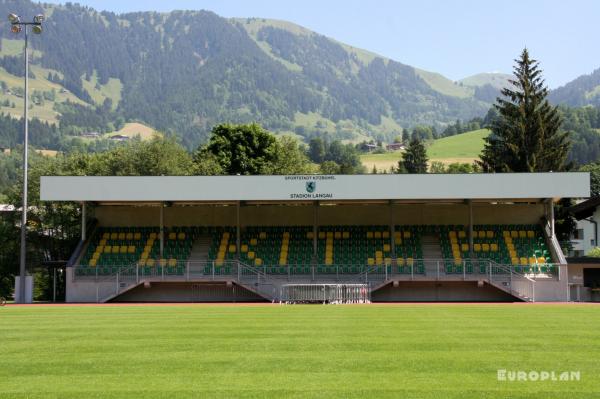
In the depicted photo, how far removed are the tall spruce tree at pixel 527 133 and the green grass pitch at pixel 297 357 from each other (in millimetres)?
44931

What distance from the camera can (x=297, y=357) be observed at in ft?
53.9

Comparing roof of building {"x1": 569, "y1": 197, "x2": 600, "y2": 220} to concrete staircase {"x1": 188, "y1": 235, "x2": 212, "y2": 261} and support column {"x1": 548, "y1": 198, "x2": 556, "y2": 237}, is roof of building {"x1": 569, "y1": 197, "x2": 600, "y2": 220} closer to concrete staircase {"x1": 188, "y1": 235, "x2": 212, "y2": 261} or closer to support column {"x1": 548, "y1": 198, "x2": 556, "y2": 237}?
support column {"x1": 548, "y1": 198, "x2": 556, "y2": 237}

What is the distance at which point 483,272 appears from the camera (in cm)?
4309

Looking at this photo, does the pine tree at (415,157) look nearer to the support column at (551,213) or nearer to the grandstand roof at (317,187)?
the support column at (551,213)

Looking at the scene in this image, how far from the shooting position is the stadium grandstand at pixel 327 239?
43.9 metres

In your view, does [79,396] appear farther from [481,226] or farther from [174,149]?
[174,149]

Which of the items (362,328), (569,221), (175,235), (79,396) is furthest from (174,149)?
(79,396)

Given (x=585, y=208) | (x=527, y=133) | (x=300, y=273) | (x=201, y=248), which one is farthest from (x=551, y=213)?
(x=527, y=133)

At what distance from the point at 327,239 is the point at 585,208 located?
23.4 meters

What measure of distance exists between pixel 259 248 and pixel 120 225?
30.3ft

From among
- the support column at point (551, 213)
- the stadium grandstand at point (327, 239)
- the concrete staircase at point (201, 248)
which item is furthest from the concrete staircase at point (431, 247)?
the concrete staircase at point (201, 248)

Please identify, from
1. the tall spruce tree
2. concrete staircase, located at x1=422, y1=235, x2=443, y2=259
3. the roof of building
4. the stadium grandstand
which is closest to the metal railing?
the stadium grandstand

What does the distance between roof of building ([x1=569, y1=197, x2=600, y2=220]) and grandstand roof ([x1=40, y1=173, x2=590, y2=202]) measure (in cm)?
1547

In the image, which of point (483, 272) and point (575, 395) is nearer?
point (575, 395)
